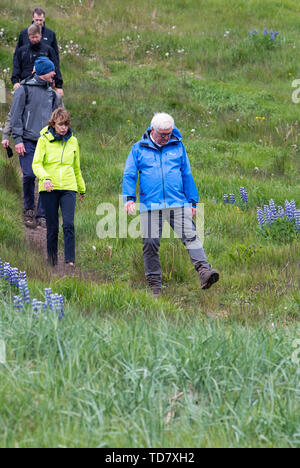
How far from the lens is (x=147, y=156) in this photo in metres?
6.10

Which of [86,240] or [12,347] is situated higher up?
[86,240]

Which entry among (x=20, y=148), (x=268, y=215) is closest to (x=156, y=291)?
(x=268, y=215)

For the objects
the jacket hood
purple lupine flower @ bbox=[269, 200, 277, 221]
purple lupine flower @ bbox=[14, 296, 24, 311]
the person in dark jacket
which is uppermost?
the person in dark jacket

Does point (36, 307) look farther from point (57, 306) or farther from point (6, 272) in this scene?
point (6, 272)

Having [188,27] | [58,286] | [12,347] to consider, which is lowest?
[12,347]

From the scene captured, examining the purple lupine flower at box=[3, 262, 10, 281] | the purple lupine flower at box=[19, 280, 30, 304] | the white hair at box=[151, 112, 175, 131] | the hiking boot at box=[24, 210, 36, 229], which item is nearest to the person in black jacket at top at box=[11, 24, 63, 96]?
the hiking boot at box=[24, 210, 36, 229]

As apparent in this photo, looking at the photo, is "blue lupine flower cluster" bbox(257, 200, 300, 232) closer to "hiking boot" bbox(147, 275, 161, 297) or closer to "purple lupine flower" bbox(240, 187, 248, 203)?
"purple lupine flower" bbox(240, 187, 248, 203)

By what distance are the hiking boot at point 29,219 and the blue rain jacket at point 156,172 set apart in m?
2.53

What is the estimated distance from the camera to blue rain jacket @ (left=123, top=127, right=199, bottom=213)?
611 cm

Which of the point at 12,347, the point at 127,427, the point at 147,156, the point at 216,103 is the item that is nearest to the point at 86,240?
the point at 147,156

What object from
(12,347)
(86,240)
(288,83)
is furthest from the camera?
(288,83)

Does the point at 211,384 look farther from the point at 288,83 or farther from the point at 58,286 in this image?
the point at 288,83

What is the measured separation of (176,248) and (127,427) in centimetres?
407

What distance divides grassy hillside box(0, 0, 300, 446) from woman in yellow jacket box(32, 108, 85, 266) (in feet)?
1.47
